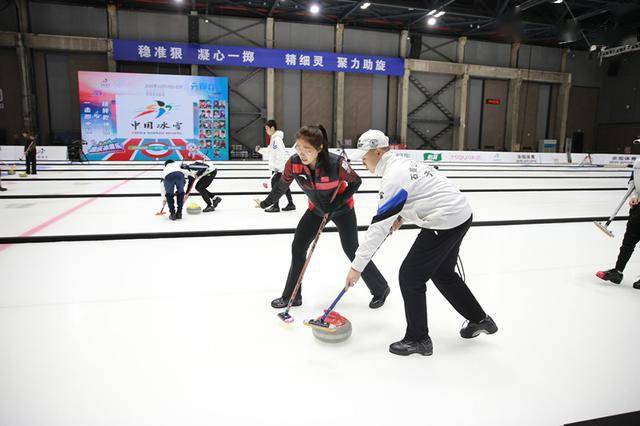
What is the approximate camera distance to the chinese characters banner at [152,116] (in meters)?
17.3

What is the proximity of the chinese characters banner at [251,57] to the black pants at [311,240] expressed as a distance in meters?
18.4

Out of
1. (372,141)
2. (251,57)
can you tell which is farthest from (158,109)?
(372,141)

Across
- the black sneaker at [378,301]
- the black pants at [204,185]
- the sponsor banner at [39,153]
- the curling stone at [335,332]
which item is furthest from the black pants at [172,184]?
the sponsor banner at [39,153]

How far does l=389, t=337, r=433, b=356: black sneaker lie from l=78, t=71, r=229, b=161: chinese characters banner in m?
16.5

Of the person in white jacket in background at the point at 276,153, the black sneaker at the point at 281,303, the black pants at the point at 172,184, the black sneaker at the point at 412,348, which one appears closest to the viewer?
the black sneaker at the point at 412,348

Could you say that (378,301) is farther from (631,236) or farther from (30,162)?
(30,162)

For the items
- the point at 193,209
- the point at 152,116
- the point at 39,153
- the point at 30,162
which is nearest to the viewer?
the point at 193,209

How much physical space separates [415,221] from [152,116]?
17949 millimetres

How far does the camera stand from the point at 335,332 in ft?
8.56

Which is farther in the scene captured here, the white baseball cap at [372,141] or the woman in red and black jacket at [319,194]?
the woman in red and black jacket at [319,194]

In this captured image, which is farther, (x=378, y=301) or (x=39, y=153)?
(x=39, y=153)

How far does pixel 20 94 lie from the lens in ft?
59.3

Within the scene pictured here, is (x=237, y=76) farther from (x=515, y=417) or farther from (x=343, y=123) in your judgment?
(x=515, y=417)

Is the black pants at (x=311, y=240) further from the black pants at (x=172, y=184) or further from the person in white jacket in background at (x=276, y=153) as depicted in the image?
the person in white jacket in background at (x=276, y=153)
